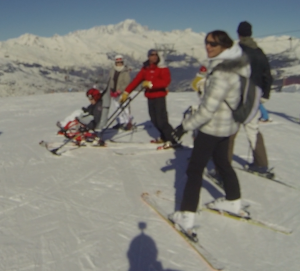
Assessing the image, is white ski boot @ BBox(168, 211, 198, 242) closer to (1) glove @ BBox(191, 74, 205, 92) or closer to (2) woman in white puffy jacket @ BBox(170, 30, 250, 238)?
(2) woman in white puffy jacket @ BBox(170, 30, 250, 238)

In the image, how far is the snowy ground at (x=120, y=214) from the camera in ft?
10.4

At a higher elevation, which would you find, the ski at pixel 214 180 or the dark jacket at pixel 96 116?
the dark jacket at pixel 96 116

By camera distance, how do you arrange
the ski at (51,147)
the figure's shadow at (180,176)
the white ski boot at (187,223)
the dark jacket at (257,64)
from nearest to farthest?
the white ski boot at (187,223), the dark jacket at (257,64), the figure's shadow at (180,176), the ski at (51,147)

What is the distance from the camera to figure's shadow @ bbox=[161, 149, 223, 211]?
4.59 meters

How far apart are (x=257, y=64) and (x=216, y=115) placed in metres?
1.53

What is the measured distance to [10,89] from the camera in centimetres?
12756

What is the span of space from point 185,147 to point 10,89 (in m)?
132

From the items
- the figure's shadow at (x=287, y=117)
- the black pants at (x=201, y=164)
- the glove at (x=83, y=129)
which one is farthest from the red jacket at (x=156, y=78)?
the figure's shadow at (x=287, y=117)

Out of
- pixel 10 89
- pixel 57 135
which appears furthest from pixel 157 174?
pixel 10 89

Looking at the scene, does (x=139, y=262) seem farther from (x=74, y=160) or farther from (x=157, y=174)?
(x=74, y=160)

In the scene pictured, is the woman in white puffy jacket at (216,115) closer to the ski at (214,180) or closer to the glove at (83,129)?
the ski at (214,180)

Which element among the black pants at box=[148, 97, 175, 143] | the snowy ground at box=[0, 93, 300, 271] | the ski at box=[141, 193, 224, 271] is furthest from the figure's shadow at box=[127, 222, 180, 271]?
the black pants at box=[148, 97, 175, 143]

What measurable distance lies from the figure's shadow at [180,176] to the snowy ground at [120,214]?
2 cm

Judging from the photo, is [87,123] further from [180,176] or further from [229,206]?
[229,206]
